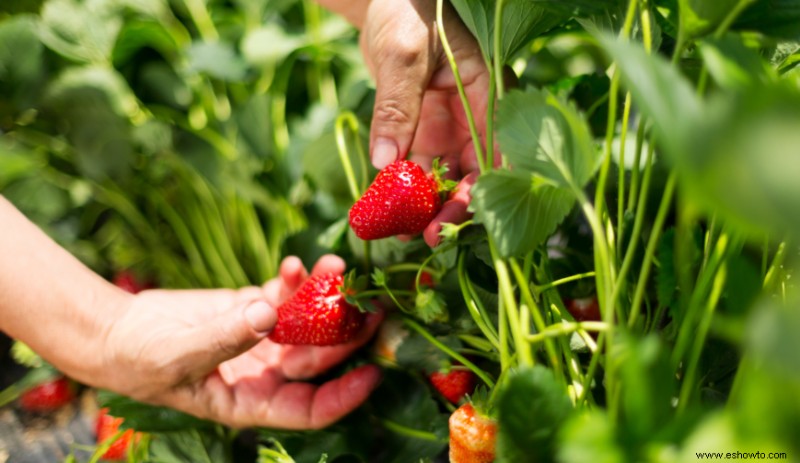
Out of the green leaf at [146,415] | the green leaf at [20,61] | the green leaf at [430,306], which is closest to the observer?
the green leaf at [430,306]

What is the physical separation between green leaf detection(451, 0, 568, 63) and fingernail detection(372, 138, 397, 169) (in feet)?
0.41

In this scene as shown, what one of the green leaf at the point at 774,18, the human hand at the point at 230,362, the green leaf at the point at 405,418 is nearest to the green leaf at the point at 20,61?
the human hand at the point at 230,362

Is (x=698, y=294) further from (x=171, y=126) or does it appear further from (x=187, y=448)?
(x=171, y=126)

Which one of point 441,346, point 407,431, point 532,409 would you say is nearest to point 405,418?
point 407,431

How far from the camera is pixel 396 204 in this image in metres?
0.50

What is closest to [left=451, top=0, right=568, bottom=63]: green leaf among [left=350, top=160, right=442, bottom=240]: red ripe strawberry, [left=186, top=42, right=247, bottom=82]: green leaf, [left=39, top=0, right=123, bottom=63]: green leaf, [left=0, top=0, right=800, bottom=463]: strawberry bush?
[left=0, top=0, right=800, bottom=463]: strawberry bush

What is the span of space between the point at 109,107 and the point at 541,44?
1.68ft

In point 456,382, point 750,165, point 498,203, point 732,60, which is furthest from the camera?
point 456,382

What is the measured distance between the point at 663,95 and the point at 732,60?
0.09 metres

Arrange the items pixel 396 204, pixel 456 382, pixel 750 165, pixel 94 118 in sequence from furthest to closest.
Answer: pixel 94 118, pixel 456 382, pixel 396 204, pixel 750 165

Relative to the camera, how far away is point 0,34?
78 centimetres

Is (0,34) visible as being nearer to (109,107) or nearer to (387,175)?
(109,107)

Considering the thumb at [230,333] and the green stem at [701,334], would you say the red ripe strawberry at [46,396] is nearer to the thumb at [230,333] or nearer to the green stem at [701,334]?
the thumb at [230,333]

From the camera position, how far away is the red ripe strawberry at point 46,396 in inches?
31.2
